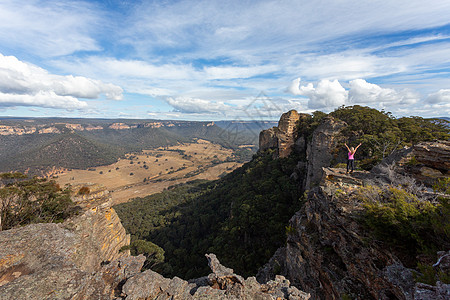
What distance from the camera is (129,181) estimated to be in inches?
5344

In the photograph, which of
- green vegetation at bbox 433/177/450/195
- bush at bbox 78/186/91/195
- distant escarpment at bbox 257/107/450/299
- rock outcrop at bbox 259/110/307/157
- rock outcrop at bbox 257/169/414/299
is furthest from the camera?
rock outcrop at bbox 259/110/307/157

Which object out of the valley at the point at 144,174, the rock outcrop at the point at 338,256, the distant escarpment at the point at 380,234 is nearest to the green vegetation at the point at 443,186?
the distant escarpment at the point at 380,234

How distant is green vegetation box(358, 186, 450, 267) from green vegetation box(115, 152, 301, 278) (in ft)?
53.8

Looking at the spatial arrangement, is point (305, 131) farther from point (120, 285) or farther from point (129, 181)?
point (129, 181)

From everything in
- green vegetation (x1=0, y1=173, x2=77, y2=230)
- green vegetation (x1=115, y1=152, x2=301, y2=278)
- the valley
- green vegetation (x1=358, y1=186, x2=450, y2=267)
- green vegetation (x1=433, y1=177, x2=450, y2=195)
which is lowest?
the valley

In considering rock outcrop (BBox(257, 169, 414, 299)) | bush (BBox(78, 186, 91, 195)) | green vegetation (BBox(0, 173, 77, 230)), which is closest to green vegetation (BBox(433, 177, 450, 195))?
rock outcrop (BBox(257, 169, 414, 299))

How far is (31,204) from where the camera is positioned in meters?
16.0

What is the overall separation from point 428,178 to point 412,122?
75.3ft

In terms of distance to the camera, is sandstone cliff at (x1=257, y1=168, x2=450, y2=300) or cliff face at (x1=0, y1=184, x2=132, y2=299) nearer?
sandstone cliff at (x1=257, y1=168, x2=450, y2=300)

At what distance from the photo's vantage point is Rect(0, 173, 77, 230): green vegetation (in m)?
14.4

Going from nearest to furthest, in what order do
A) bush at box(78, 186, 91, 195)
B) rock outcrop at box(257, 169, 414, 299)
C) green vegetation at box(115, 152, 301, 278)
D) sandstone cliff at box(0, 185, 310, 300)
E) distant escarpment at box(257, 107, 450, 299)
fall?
distant escarpment at box(257, 107, 450, 299), sandstone cliff at box(0, 185, 310, 300), rock outcrop at box(257, 169, 414, 299), bush at box(78, 186, 91, 195), green vegetation at box(115, 152, 301, 278)

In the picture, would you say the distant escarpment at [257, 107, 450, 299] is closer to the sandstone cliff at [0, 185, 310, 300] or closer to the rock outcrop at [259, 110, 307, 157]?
the sandstone cliff at [0, 185, 310, 300]

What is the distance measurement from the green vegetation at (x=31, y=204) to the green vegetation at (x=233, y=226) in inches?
681

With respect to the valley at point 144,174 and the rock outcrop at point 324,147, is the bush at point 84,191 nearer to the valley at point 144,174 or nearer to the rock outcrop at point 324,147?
the rock outcrop at point 324,147
